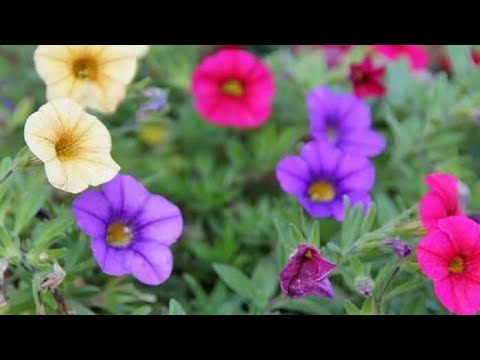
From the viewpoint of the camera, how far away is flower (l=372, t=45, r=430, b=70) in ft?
6.62

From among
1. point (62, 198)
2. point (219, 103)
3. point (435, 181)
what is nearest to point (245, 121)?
point (219, 103)

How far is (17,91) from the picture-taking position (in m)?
1.77

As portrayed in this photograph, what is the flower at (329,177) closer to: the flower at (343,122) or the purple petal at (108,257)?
the flower at (343,122)

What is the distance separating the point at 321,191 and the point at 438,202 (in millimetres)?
244

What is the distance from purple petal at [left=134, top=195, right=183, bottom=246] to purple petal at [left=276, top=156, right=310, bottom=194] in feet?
0.61

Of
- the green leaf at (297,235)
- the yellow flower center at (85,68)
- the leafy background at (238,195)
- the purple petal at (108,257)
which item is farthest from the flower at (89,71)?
the green leaf at (297,235)

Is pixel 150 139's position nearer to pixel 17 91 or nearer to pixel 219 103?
pixel 219 103

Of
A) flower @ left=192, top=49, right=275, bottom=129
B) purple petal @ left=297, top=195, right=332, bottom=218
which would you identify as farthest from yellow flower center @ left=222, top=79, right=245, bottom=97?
purple petal @ left=297, top=195, right=332, bottom=218

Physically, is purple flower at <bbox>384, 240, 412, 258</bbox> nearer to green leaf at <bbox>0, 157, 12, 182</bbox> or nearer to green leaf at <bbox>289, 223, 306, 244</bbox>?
green leaf at <bbox>289, 223, 306, 244</bbox>

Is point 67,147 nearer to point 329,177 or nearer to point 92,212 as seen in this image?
point 92,212

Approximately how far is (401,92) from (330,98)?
326 millimetres

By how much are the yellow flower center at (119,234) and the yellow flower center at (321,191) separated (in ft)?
1.04

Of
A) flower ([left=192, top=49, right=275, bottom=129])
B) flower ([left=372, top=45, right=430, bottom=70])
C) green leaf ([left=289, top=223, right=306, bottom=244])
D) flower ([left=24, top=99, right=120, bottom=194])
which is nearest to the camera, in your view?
flower ([left=24, top=99, right=120, bottom=194])

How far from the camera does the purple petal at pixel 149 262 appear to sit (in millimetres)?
1099
